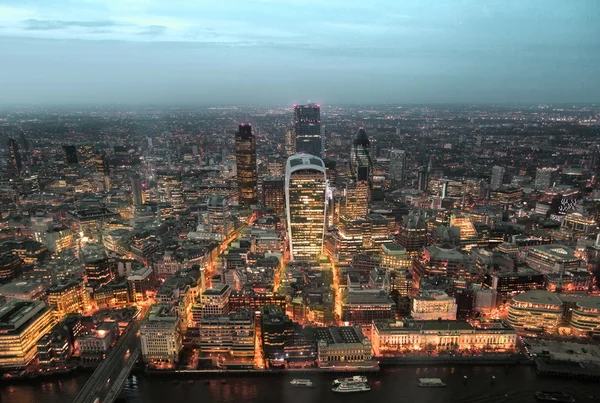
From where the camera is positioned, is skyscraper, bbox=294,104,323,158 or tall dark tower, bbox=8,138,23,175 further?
skyscraper, bbox=294,104,323,158

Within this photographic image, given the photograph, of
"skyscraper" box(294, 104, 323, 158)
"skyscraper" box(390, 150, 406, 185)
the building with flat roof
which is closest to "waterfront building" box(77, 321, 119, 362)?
the building with flat roof

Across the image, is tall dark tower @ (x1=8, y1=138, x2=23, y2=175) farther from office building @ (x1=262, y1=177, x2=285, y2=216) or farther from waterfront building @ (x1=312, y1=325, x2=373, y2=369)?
waterfront building @ (x1=312, y1=325, x2=373, y2=369)

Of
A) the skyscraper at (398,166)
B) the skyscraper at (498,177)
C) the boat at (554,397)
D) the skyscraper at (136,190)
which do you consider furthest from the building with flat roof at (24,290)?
the skyscraper at (498,177)

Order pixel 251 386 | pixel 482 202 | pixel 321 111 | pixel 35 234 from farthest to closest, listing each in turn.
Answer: pixel 321 111 < pixel 482 202 < pixel 35 234 < pixel 251 386

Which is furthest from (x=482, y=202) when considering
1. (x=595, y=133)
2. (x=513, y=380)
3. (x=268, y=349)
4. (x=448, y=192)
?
(x=268, y=349)

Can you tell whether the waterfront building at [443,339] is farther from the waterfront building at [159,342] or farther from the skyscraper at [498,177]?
the skyscraper at [498,177]

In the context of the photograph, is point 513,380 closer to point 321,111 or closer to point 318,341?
point 318,341
